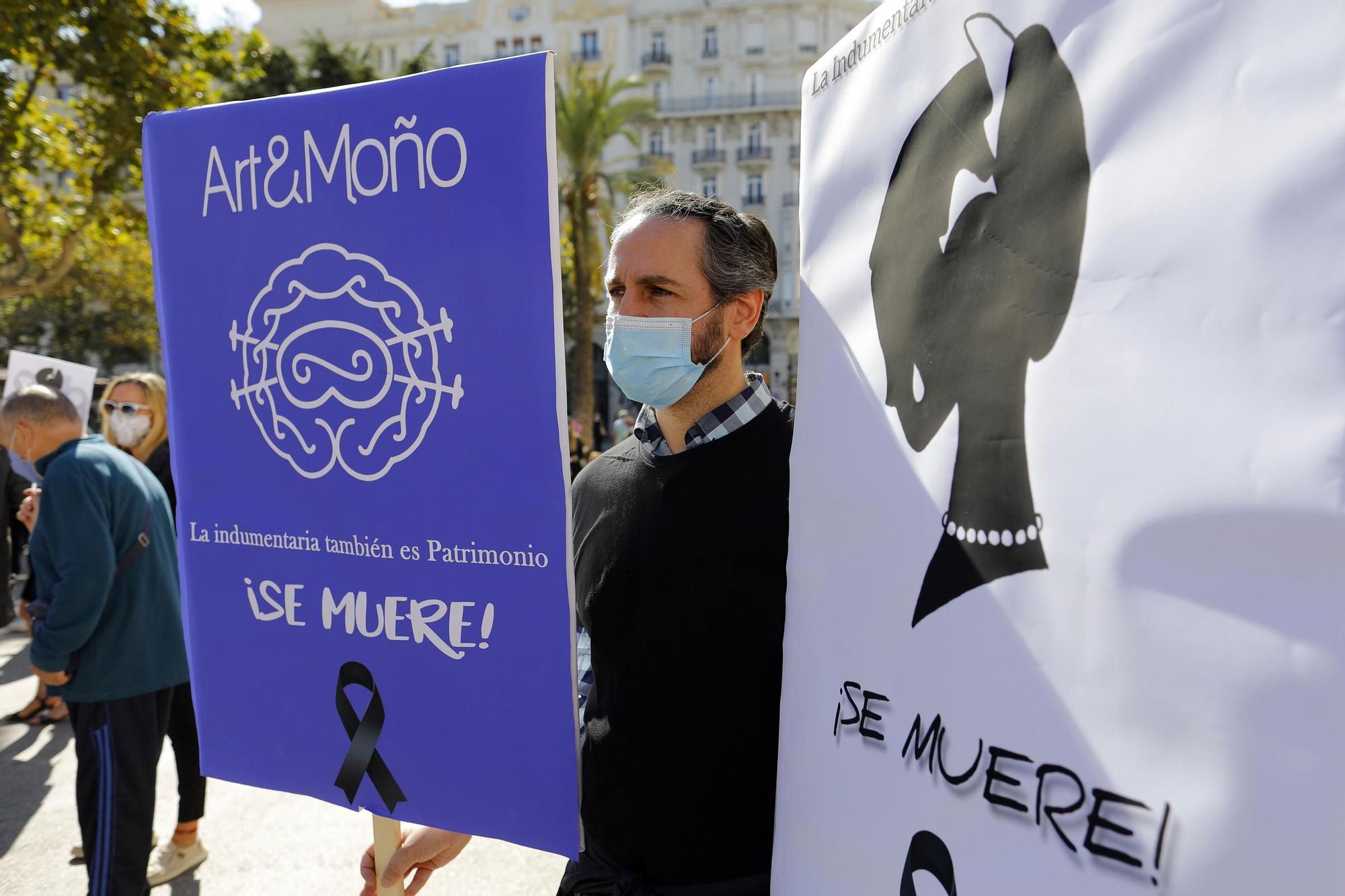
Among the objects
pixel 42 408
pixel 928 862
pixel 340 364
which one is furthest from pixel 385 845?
pixel 42 408

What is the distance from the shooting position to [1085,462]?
0.77 m

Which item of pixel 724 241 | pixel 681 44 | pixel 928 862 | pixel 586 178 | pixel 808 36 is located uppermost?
pixel 808 36

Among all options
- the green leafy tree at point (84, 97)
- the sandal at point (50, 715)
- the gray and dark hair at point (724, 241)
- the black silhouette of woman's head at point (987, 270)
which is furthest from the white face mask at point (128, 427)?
the green leafy tree at point (84, 97)

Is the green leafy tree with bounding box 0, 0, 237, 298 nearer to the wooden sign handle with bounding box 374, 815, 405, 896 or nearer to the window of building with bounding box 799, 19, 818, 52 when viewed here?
the wooden sign handle with bounding box 374, 815, 405, 896

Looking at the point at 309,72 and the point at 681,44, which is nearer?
the point at 309,72

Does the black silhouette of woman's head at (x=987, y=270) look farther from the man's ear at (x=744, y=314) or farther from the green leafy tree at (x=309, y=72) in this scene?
the green leafy tree at (x=309, y=72)

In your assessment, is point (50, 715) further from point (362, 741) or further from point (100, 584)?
point (362, 741)

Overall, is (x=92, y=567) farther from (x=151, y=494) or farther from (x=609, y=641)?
(x=609, y=641)

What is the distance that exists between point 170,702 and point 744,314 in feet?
8.95

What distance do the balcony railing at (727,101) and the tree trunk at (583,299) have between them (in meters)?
26.0

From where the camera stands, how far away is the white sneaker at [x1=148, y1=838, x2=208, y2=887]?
140 inches

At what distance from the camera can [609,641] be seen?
168 cm

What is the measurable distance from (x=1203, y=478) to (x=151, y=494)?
11.7 ft

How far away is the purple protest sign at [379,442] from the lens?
1489 mm
